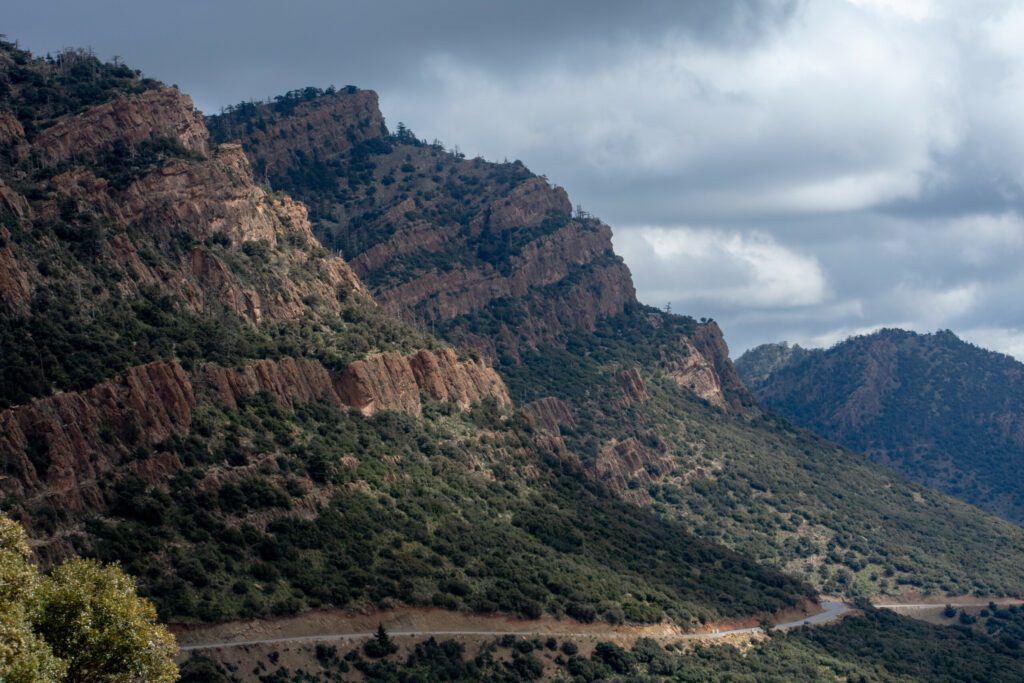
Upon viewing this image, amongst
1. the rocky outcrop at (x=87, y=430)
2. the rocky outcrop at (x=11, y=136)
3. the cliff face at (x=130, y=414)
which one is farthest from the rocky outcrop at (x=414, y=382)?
the rocky outcrop at (x=11, y=136)

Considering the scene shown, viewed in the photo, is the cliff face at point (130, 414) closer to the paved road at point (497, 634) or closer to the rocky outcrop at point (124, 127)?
the paved road at point (497, 634)

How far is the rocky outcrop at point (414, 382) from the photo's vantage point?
158750 mm

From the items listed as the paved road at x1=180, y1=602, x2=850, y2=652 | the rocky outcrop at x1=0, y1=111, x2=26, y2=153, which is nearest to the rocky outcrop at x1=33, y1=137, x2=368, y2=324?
the rocky outcrop at x1=0, y1=111, x2=26, y2=153

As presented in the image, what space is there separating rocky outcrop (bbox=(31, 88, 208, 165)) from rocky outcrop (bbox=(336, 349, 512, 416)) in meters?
32.2

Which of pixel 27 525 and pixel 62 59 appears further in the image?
pixel 62 59

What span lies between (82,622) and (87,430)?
48.3 metres

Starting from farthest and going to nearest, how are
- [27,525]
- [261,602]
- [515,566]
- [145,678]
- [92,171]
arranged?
[92,171], [515,566], [261,602], [27,525], [145,678]

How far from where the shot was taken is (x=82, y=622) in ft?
250

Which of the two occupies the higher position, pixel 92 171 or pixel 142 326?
pixel 92 171

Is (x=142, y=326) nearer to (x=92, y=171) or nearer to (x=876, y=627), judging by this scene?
(x=92, y=171)

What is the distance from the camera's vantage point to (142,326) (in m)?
140

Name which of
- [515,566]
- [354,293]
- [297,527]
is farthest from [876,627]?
[297,527]

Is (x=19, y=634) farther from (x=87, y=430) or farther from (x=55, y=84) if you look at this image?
(x=55, y=84)

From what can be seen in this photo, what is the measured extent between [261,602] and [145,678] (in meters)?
40.9
